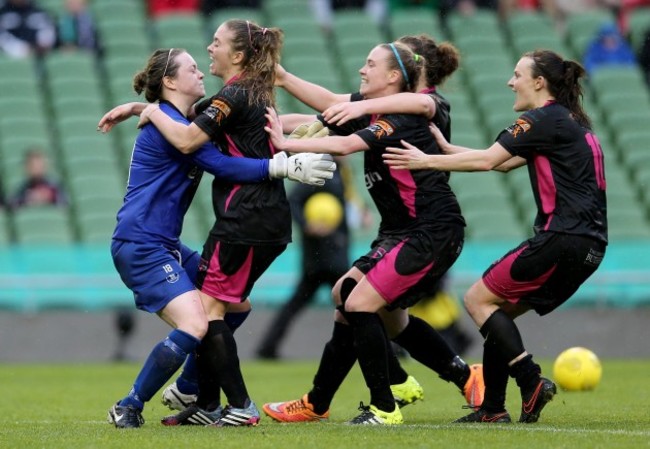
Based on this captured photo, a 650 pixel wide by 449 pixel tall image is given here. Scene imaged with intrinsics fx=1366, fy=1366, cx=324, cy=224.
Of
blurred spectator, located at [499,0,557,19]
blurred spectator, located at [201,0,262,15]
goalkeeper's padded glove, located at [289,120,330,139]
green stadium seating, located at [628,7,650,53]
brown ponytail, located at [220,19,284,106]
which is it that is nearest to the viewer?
brown ponytail, located at [220,19,284,106]

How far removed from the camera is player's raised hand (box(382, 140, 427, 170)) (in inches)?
289

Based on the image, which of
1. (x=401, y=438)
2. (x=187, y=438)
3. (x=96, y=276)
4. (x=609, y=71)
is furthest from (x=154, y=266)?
(x=609, y=71)

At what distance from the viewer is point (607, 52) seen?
62.8 feet

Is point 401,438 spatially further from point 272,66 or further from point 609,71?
point 609,71

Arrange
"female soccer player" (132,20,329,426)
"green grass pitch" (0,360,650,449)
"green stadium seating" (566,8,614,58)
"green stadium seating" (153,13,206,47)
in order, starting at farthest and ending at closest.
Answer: "green stadium seating" (566,8,614,58)
"green stadium seating" (153,13,206,47)
"female soccer player" (132,20,329,426)
"green grass pitch" (0,360,650,449)

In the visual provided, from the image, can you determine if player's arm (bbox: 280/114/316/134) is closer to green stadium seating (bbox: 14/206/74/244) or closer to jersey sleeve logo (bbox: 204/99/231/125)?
jersey sleeve logo (bbox: 204/99/231/125)

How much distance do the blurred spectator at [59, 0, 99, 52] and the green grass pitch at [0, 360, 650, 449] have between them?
21.2 feet

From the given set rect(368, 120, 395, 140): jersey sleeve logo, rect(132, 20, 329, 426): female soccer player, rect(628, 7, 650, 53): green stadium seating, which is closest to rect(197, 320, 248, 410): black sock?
rect(132, 20, 329, 426): female soccer player

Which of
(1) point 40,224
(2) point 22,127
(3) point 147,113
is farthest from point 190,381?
(2) point 22,127

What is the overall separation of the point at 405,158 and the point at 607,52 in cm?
1250

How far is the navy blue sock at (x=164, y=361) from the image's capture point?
24.0ft

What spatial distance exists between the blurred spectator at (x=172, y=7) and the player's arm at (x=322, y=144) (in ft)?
38.1

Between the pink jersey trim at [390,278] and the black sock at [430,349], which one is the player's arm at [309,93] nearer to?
the pink jersey trim at [390,278]

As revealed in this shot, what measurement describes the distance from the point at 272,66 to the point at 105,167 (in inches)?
367
